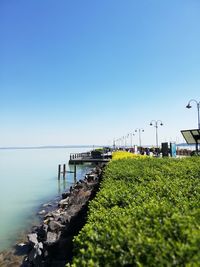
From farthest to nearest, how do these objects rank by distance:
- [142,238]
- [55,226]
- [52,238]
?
1. [55,226]
2. [52,238]
3. [142,238]

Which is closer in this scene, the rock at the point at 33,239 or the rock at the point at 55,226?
the rock at the point at 55,226

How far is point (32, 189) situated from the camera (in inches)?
1161

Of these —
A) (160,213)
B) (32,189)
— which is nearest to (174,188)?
(160,213)

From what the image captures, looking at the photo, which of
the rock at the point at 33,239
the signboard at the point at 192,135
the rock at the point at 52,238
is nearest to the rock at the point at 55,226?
the rock at the point at 52,238

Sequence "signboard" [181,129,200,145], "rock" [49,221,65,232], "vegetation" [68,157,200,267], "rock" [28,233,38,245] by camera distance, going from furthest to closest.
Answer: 1. "signboard" [181,129,200,145]
2. "rock" [28,233,38,245]
3. "rock" [49,221,65,232]
4. "vegetation" [68,157,200,267]

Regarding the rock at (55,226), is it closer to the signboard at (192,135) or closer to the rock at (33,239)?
the rock at (33,239)

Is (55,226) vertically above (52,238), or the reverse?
(55,226)

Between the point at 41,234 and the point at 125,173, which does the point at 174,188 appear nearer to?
the point at 125,173

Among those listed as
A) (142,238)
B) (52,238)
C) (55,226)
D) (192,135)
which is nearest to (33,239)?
(55,226)

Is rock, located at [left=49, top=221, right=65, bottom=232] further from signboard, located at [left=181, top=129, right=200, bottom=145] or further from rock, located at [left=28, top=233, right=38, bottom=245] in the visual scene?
signboard, located at [left=181, top=129, right=200, bottom=145]

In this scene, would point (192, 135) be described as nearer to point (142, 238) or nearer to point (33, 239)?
point (33, 239)

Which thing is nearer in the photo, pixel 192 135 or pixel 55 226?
pixel 55 226

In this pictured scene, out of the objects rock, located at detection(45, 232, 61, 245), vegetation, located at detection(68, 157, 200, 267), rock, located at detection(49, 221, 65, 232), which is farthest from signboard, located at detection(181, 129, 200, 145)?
vegetation, located at detection(68, 157, 200, 267)

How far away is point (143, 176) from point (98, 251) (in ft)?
16.7
